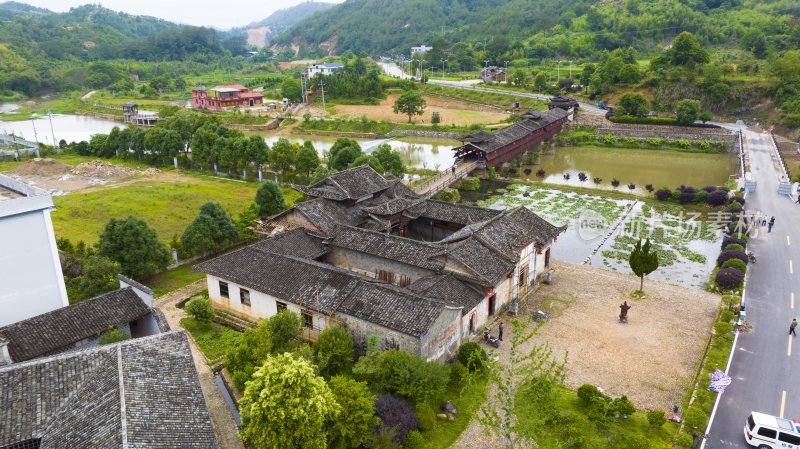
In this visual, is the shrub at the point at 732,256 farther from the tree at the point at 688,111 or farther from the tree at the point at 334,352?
the tree at the point at 688,111

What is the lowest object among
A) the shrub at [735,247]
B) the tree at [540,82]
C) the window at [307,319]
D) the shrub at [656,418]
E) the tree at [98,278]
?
the shrub at [656,418]

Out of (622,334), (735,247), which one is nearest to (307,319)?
(622,334)

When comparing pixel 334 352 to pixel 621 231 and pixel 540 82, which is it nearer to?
pixel 621 231

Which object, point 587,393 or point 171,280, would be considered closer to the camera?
point 587,393

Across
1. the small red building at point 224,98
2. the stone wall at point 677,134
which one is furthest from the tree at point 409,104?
the small red building at point 224,98

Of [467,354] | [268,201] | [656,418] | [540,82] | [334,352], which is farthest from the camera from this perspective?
[540,82]

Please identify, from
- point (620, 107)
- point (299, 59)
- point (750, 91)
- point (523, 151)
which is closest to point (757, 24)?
point (750, 91)

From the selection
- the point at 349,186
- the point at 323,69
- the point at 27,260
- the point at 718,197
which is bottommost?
the point at 718,197

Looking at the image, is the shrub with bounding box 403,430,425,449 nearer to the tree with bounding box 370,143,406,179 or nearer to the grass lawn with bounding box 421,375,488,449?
the grass lawn with bounding box 421,375,488,449
